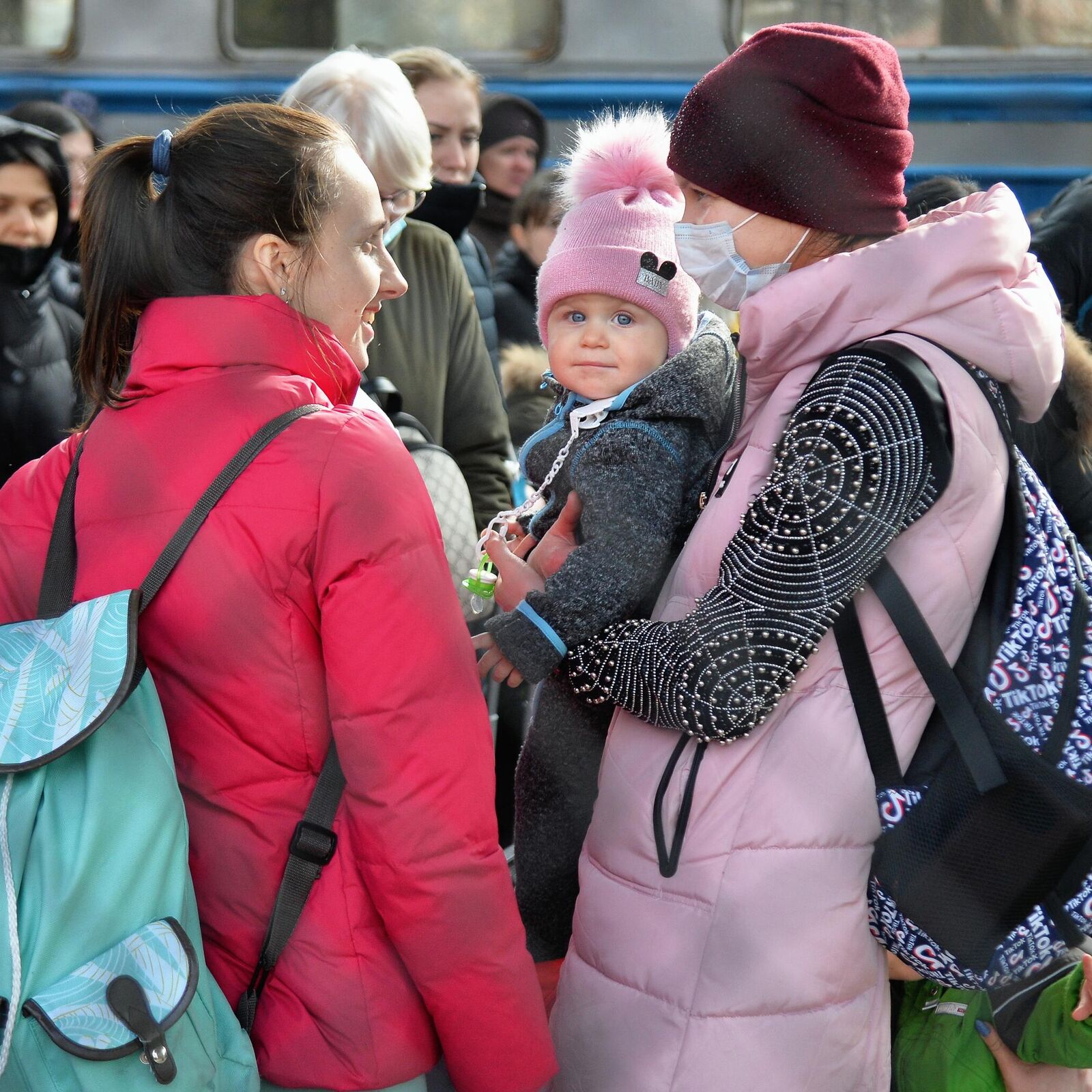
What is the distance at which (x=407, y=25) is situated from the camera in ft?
17.0

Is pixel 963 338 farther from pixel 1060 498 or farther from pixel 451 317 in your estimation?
pixel 451 317

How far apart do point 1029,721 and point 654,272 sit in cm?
98

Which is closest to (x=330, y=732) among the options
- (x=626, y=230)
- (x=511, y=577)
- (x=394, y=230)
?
(x=511, y=577)

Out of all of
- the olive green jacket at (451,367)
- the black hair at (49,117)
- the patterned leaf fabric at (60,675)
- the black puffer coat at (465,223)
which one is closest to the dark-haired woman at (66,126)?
the black hair at (49,117)

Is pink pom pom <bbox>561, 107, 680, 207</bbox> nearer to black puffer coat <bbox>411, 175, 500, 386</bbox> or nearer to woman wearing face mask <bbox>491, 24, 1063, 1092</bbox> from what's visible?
woman wearing face mask <bbox>491, 24, 1063, 1092</bbox>

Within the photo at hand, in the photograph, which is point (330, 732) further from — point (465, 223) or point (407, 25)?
point (407, 25)

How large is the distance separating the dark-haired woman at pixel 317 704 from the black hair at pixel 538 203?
292cm

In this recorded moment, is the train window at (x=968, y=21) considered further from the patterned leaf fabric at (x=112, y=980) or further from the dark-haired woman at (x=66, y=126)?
the patterned leaf fabric at (x=112, y=980)

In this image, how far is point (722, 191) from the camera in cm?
175

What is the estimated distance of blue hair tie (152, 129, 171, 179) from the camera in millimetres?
1562

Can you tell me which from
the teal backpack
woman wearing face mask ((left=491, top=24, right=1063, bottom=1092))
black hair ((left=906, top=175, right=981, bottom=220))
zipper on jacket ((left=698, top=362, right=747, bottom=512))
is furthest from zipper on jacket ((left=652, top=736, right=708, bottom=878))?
black hair ((left=906, top=175, right=981, bottom=220))

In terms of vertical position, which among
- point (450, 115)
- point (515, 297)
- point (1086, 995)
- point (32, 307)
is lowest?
point (1086, 995)

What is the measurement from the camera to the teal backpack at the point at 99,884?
125 centimetres

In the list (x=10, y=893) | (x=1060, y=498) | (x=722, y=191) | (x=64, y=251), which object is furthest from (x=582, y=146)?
(x=64, y=251)
